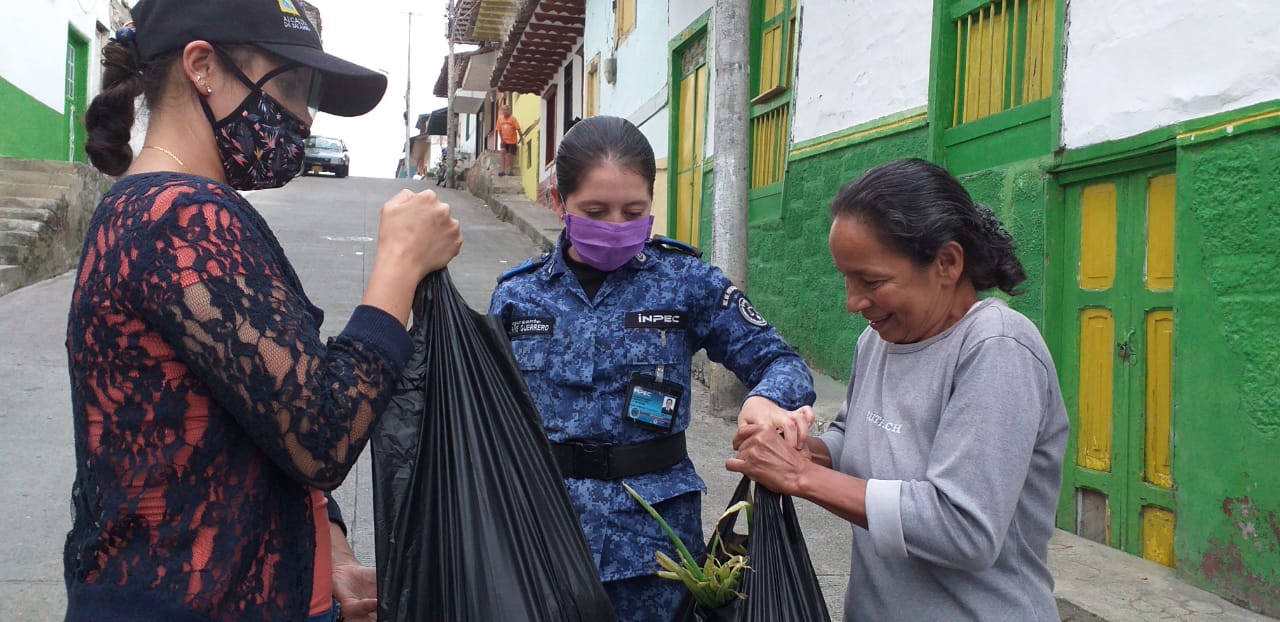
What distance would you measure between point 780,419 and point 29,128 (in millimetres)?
13818

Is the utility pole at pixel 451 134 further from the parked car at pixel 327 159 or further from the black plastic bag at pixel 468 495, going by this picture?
the black plastic bag at pixel 468 495

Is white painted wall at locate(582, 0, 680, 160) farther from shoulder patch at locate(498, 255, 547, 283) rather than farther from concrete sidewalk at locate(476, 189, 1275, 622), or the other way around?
shoulder patch at locate(498, 255, 547, 283)

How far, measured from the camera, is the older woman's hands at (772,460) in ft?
5.32

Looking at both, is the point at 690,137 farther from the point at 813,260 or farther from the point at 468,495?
the point at 468,495

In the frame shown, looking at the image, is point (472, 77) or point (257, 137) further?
point (472, 77)

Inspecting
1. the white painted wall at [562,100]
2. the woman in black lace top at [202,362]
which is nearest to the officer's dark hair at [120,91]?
the woman in black lace top at [202,362]

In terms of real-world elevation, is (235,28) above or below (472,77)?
below

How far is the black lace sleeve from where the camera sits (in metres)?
1.18

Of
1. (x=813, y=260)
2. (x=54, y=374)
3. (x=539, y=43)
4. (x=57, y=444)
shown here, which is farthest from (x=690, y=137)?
(x=539, y=43)

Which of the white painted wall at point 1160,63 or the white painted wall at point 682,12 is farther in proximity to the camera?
the white painted wall at point 682,12

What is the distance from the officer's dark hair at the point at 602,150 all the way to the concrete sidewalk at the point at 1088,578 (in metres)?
2.26

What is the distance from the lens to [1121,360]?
159 inches

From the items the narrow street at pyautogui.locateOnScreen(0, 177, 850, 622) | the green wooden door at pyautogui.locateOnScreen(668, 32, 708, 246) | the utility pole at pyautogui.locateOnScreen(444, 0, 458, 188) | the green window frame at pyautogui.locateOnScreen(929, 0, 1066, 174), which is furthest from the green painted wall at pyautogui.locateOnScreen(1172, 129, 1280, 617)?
the utility pole at pyautogui.locateOnScreen(444, 0, 458, 188)

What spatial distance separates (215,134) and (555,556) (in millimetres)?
810
